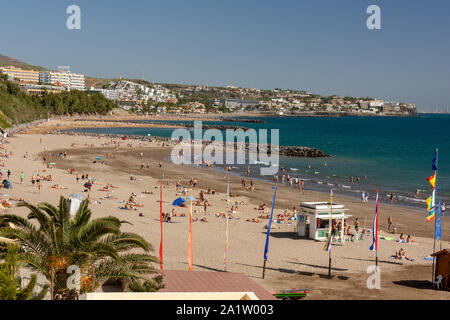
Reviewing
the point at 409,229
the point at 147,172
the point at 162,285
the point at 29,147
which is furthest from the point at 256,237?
the point at 29,147

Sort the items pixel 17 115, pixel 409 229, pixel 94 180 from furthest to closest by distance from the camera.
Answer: pixel 17 115 < pixel 94 180 < pixel 409 229

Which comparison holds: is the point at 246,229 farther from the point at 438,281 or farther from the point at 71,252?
the point at 71,252

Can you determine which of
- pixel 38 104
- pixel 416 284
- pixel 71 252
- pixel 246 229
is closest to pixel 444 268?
pixel 416 284

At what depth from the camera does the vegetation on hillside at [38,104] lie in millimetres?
79500

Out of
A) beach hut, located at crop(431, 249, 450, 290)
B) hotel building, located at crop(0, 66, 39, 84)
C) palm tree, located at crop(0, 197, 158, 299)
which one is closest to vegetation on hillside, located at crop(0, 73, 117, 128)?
hotel building, located at crop(0, 66, 39, 84)

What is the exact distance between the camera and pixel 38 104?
10738 centimetres

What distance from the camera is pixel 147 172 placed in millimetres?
40344

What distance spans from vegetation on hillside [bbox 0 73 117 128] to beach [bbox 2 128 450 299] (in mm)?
37967

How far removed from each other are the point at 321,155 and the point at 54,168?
36687 millimetres

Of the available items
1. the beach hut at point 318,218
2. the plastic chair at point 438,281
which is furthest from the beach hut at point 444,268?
the beach hut at point 318,218

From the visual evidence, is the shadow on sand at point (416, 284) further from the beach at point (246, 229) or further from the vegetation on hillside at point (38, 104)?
the vegetation on hillside at point (38, 104)

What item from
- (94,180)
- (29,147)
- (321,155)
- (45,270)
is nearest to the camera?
(45,270)

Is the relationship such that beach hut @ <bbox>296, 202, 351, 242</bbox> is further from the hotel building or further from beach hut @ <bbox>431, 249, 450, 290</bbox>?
the hotel building
